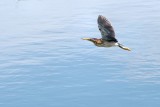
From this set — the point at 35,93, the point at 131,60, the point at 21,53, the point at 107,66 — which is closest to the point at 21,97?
the point at 35,93

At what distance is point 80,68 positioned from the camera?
8819 centimetres

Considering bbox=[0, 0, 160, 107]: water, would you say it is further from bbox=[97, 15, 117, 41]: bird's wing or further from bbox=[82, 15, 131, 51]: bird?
bbox=[97, 15, 117, 41]: bird's wing

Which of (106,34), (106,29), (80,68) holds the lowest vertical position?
(80,68)

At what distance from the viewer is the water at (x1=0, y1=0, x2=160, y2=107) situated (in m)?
87.9

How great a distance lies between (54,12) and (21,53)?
26439 millimetres

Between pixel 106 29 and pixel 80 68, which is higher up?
pixel 106 29

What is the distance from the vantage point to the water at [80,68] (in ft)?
289

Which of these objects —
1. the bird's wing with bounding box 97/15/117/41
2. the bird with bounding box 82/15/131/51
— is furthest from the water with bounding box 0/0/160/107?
the bird's wing with bounding box 97/15/117/41

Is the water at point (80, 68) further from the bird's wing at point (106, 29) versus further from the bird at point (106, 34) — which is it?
the bird's wing at point (106, 29)

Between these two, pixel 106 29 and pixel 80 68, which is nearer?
pixel 106 29

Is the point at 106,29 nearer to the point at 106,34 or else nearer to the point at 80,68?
the point at 106,34

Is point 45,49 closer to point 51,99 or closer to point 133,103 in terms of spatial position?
point 51,99

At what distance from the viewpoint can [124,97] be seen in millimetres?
89062

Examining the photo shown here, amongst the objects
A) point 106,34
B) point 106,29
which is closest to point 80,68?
point 106,34
